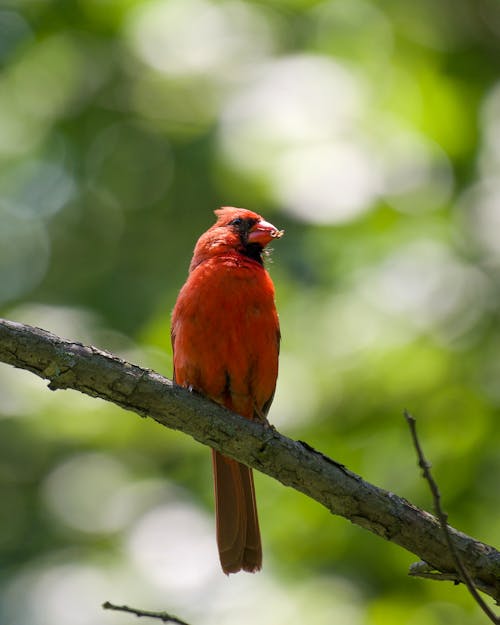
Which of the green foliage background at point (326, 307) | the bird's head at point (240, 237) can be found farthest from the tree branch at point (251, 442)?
the bird's head at point (240, 237)

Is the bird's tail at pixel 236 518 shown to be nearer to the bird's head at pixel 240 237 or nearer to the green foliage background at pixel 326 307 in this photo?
the green foliage background at pixel 326 307

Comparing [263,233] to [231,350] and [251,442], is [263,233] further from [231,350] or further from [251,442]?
[251,442]

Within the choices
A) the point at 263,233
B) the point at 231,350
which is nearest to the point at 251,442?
the point at 231,350

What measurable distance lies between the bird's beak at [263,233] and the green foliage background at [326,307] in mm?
86

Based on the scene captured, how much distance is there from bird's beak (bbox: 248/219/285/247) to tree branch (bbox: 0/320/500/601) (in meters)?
1.49

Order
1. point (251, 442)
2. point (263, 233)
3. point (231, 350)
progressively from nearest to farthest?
point (251, 442), point (231, 350), point (263, 233)

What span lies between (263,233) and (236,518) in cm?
141

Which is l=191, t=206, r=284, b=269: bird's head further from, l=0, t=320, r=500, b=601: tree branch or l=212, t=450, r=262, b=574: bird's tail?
l=0, t=320, r=500, b=601: tree branch

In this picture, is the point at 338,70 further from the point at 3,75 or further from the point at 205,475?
the point at 3,75

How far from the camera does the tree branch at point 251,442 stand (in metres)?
3.36

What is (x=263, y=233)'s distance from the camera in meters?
5.09

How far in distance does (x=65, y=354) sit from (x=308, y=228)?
2.05 m

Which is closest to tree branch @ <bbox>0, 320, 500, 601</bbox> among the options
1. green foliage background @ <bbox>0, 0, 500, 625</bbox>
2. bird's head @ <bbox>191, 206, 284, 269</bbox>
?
green foliage background @ <bbox>0, 0, 500, 625</bbox>

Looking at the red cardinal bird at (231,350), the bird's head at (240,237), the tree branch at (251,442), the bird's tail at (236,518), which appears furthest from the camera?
the bird's head at (240,237)
